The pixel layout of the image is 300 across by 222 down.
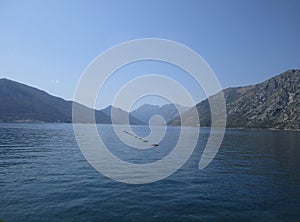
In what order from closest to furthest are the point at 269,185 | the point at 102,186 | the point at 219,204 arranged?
the point at 219,204 → the point at 102,186 → the point at 269,185

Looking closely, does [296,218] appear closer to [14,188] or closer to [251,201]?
[251,201]

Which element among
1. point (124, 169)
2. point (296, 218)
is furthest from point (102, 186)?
point (296, 218)

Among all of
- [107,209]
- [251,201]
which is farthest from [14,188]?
[251,201]

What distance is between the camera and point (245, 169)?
5009 centimetres

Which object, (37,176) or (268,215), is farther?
(37,176)

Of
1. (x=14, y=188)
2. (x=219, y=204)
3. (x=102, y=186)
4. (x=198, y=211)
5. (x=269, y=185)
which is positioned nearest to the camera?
(x=198, y=211)

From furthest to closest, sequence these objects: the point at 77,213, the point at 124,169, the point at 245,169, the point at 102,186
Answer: the point at 245,169
the point at 124,169
the point at 102,186
the point at 77,213

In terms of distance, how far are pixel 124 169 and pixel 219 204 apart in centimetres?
2336

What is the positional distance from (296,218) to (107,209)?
1988 cm

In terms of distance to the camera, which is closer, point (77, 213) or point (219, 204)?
point (77, 213)

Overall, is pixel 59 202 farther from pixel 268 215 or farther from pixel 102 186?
pixel 268 215

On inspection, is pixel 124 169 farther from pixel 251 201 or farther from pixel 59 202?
pixel 251 201

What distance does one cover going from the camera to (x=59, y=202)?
87.0ft

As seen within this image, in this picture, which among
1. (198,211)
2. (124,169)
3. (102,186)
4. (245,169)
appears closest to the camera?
(198,211)
